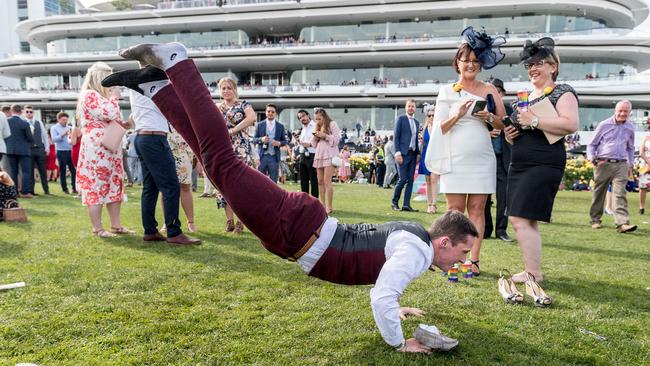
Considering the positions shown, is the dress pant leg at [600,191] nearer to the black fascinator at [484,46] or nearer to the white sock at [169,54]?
the black fascinator at [484,46]

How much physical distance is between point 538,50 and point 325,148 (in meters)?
4.87

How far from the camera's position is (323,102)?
45.1m

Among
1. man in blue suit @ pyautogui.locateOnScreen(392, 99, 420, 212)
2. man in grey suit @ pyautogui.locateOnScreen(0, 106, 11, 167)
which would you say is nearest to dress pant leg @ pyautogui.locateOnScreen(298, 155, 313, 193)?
man in blue suit @ pyautogui.locateOnScreen(392, 99, 420, 212)

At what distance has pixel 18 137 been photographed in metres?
9.57

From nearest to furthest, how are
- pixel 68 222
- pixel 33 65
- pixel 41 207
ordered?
pixel 68 222, pixel 41 207, pixel 33 65

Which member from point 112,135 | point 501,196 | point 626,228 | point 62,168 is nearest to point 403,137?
point 501,196

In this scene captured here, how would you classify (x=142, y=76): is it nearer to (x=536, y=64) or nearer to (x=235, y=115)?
(x=235, y=115)

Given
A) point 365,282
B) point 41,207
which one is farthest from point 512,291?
point 41,207

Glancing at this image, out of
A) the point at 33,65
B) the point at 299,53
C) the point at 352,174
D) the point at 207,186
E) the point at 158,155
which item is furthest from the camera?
the point at 33,65

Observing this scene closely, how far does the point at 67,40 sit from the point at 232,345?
60951 millimetres

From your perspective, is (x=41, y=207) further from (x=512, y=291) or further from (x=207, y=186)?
(x=512, y=291)

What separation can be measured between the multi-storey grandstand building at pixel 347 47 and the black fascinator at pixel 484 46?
127 ft

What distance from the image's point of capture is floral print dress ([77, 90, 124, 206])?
5156 millimetres

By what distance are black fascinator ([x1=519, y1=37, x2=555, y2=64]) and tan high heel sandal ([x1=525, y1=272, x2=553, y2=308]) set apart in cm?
175
